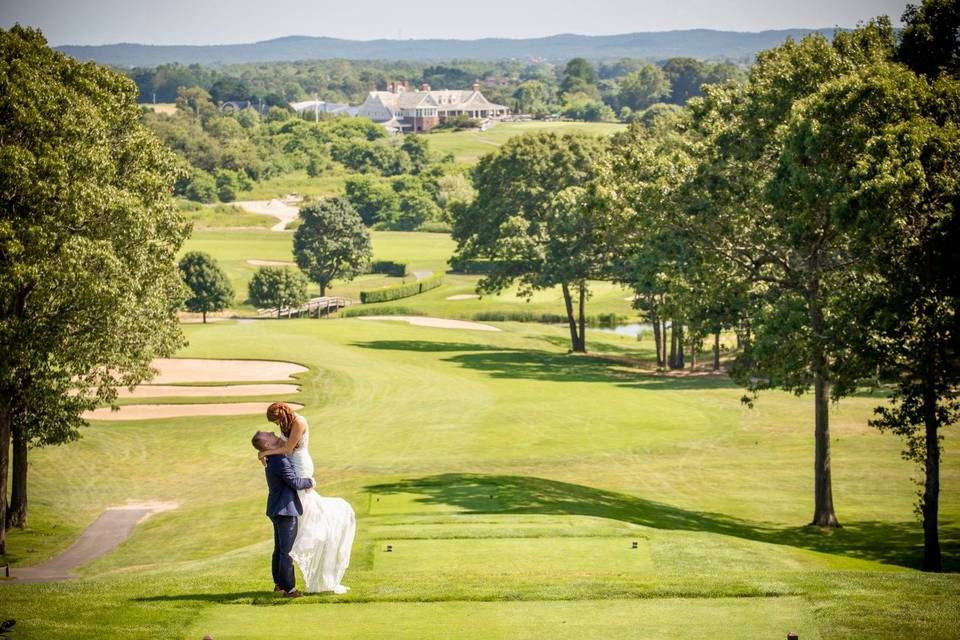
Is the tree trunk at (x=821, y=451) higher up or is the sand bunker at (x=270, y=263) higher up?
the sand bunker at (x=270, y=263)

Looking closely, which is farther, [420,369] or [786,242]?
[420,369]

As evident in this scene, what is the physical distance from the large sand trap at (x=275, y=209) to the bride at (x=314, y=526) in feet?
522

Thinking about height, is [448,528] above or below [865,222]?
below

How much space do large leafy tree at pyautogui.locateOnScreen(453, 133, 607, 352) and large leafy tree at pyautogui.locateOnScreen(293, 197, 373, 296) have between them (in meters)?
40.0

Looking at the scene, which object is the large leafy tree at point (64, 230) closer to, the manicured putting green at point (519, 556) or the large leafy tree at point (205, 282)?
the manicured putting green at point (519, 556)

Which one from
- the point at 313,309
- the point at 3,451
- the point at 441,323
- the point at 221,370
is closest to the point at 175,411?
the point at 221,370

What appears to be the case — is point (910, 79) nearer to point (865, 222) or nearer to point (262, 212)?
point (865, 222)

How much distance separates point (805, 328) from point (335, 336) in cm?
5361

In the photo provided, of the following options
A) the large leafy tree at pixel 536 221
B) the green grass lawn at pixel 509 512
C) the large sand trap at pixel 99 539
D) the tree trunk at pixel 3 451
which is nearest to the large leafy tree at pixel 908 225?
the green grass lawn at pixel 509 512

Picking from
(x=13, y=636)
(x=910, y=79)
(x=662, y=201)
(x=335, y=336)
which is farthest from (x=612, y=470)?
(x=335, y=336)

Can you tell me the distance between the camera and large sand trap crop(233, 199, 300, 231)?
179375mm

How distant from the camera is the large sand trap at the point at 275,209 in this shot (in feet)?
589

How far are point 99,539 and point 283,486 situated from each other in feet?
66.0

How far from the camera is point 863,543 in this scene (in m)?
33.3
